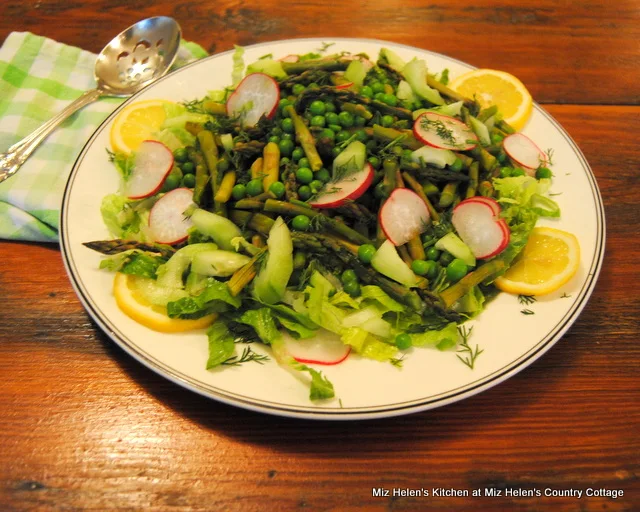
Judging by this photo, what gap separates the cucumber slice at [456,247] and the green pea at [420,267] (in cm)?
16

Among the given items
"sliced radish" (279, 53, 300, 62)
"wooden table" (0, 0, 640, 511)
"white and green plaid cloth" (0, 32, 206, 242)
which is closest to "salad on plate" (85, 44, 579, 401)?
"sliced radish" (279, 53, 300, 62)

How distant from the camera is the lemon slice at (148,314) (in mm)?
3016

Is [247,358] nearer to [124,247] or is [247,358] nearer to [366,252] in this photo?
[366,252]

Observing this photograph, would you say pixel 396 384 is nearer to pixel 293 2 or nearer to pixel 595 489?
pixel 595 489

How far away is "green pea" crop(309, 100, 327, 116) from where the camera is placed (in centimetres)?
395

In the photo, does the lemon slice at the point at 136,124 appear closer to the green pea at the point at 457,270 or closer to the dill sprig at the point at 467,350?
the green pea at the point at 457,270

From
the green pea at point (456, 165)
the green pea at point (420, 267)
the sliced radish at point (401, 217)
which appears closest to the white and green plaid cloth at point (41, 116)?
the sliced radish at point (401, 217)

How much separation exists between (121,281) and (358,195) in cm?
162

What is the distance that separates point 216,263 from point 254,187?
672mm

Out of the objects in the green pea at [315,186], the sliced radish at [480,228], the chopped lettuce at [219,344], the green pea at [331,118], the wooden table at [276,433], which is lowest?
the wooden table at [276,433]

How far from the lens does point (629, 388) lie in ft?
10.3

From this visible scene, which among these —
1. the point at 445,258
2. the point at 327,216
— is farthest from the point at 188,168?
the point at 445,258

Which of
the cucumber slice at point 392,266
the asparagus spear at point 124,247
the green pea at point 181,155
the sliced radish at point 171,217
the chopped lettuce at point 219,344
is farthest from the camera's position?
the green pea at point 181,155

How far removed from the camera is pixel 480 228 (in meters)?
3.40
